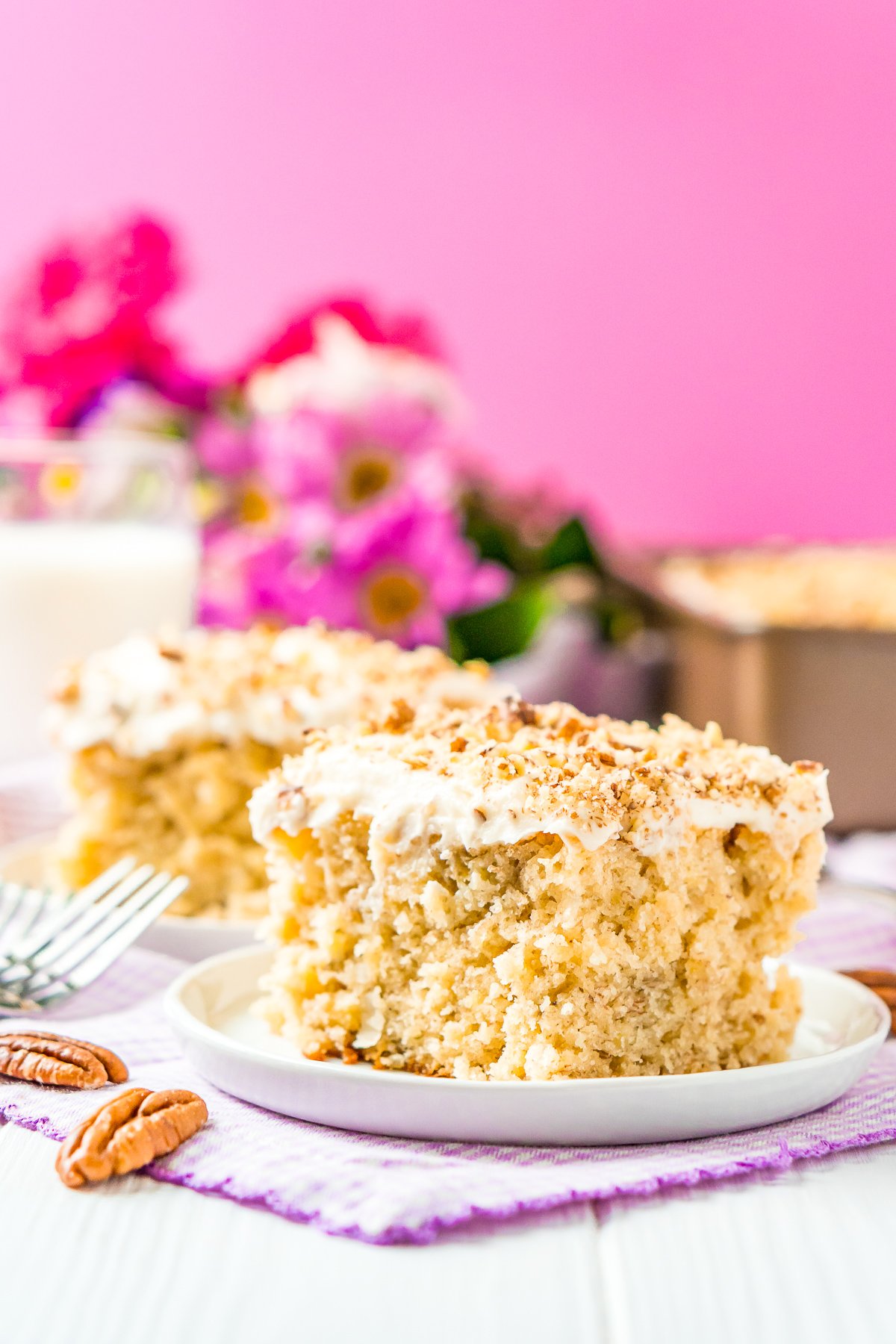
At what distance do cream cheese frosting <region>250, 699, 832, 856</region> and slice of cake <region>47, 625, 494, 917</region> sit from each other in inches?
16.5

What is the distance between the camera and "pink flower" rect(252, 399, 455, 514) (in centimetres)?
288

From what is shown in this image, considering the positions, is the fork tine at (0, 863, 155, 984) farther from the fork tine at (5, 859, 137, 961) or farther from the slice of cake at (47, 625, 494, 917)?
the slice of cake at (47, 625, 494, 917)

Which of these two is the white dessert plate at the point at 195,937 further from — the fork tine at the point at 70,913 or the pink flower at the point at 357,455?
the pink flower at the point at 357,455

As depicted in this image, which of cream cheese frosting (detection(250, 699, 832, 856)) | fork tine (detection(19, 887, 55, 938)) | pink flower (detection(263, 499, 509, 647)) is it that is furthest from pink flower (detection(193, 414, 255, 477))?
cream cheese frosting (detection(250, 699, 832, 856))

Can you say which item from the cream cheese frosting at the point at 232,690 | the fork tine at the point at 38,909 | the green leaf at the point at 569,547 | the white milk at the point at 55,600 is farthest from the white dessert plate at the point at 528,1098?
the green leaf at the point at 569,547

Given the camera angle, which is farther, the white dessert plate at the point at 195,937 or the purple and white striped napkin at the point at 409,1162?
the white dessert plate at the point at 195,937

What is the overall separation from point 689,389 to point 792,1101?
4007 millimetres

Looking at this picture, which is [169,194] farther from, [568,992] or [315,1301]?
[315,1301]

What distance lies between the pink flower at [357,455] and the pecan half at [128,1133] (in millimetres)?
1797

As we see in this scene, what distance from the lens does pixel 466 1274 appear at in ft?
3.10

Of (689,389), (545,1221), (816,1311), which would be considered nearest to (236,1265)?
(545,1221)

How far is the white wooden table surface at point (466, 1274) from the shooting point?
88 centimetres

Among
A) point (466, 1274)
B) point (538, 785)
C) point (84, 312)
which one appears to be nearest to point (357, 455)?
point (84, 312)

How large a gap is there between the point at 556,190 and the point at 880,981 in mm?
3780
